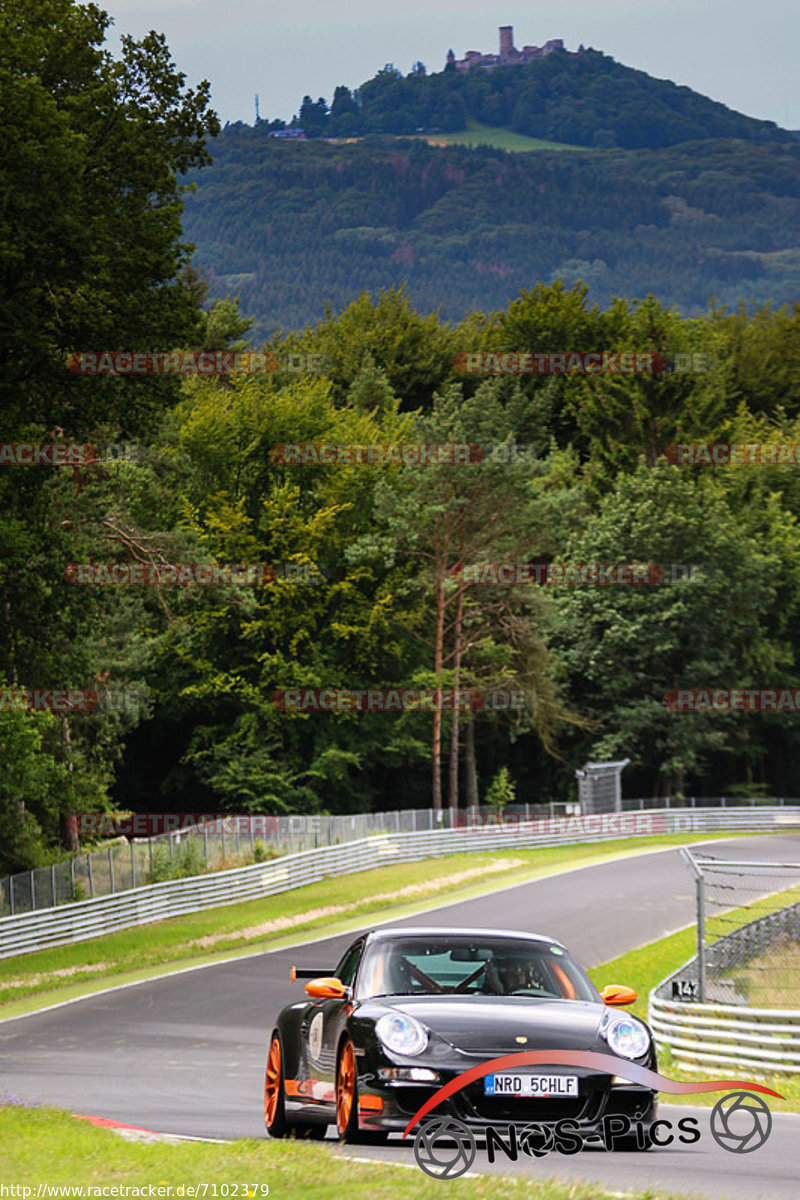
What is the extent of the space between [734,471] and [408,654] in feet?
64.7

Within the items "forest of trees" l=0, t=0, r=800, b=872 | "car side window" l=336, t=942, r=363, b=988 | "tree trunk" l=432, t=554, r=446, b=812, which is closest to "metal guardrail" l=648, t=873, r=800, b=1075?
"car side window" l=336, t=942, r=363, b=988

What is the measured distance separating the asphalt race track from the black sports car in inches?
15.7

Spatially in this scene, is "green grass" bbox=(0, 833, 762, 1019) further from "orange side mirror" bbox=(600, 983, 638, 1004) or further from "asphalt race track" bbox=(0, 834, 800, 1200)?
"orange side mirror" bbox=(600, 983, 638, 1004)

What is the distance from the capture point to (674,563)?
235 feet

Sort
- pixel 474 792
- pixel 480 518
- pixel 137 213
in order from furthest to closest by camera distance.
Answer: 1. pixel 474 792
2. pixel 480 518
3. pixel 137 213

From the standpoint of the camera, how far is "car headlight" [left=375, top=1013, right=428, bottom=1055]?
8516 mm

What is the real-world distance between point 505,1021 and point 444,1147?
0.71 m

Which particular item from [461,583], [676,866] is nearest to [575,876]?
[676,866]

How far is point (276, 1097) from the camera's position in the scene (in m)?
10.5

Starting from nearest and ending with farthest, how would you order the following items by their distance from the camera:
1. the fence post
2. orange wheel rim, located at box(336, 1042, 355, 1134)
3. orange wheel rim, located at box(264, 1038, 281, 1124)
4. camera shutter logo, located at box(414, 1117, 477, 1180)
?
camera shutter logo, located at box(414, 1117, 477, 1180) → orange wheel rim, located at box(336, 1042, 355, 1134) → orange wheel rim, located at box(264, 1038, 281, 1124) → the fence post

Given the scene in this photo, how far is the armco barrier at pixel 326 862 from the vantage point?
3541 cm

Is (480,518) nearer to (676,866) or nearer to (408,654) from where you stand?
(408,654)

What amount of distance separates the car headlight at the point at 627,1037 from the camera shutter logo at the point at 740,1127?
93 centimetres

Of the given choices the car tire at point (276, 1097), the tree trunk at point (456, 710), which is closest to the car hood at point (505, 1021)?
the car tire at point (276, 1097)
